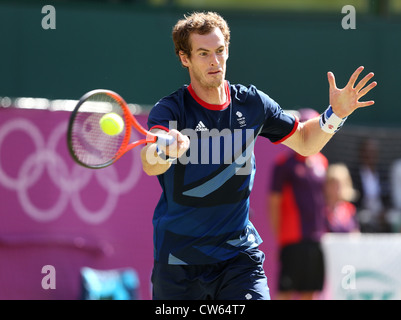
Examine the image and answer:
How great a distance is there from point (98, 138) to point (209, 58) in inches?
33.9

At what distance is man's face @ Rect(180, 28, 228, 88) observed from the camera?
179 inches

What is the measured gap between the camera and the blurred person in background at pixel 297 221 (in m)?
7.94

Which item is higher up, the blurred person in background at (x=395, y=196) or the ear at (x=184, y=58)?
the ear at (x=184, y=58)

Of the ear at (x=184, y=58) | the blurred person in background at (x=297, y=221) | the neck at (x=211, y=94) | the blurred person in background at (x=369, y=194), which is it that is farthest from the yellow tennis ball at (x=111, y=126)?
the blurred person in background at (x=369, y=194)

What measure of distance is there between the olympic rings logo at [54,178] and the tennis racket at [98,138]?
2.65 metres

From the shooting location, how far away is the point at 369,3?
12.4 m

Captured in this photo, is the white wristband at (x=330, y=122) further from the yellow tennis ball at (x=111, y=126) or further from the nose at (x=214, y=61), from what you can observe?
the yellow tennis ball at (x=111, y=126)

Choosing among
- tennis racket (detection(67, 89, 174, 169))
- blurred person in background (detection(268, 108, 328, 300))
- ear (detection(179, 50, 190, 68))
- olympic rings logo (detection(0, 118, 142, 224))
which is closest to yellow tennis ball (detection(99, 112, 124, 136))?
tennis racket (detection(67, 89, 174, 169))

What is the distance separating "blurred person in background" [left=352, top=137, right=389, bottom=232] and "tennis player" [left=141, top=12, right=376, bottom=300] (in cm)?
635

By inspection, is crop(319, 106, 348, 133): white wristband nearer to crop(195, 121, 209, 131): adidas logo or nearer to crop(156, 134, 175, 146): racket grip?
crop(195, 121, 209, 131): adidas logo

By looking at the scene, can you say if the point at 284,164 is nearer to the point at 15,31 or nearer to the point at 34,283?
the point at 34,283

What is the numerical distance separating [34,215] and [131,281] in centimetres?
113

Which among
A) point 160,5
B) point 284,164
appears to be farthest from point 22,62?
point 284,164

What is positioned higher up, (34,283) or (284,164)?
(284,164)
